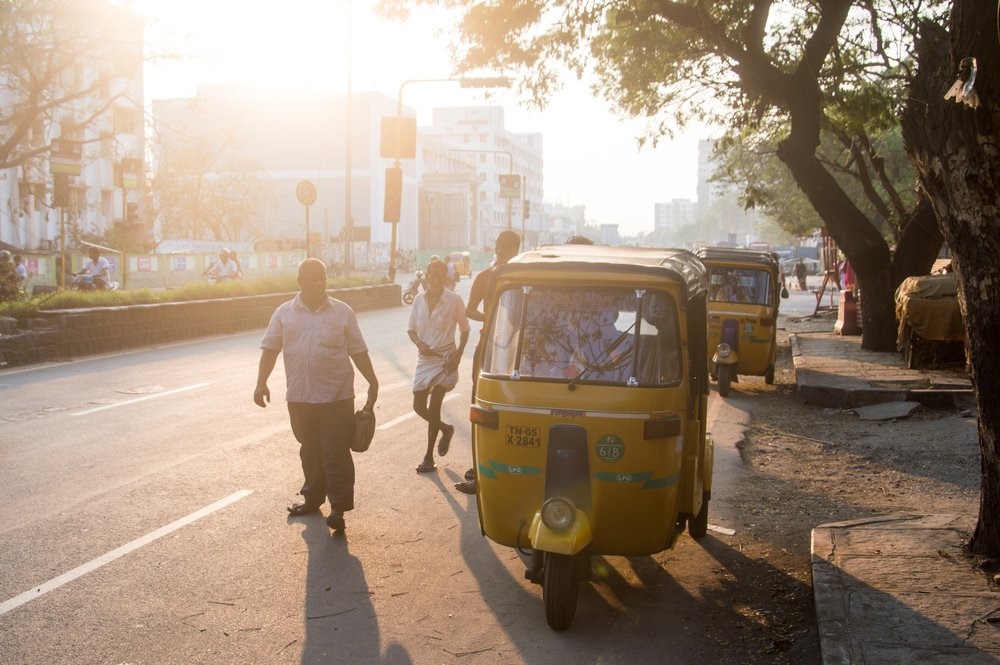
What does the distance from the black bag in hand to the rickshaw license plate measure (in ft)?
5.95

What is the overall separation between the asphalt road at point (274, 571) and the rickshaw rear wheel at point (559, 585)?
0.13 m

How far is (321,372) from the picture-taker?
7.09 m

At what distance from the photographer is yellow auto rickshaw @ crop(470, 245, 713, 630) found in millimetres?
5516

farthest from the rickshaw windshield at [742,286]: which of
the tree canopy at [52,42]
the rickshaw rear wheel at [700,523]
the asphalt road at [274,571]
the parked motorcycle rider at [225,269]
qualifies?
the tree canopy at [52,42]

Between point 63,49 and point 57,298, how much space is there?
11540 mm

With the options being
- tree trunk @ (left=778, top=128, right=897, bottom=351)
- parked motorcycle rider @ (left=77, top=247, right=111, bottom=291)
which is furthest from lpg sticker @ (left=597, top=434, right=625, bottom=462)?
parked motorcycle rider @ (left=77, top=247, right=111, bottom=291)

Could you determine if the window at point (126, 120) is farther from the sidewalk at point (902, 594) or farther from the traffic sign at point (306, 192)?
the sidewalk at point (902, 594)

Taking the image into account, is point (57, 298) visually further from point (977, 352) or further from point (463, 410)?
point (977, 352)

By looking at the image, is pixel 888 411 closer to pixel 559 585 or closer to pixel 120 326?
pixel 559 585

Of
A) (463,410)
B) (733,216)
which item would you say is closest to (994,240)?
(463,410)

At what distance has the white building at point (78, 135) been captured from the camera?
86.8ft

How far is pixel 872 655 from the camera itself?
189 inches

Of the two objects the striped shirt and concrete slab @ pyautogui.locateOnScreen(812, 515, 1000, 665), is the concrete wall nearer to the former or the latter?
the striped shirt

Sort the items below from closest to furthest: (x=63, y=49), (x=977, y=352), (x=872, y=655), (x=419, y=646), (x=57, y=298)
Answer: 1. (x=872, y=655)
2. (x=419, y=646)
3. (x=977, y=352)
4. (x=57, y=298)
5. (x=63, y=49)
